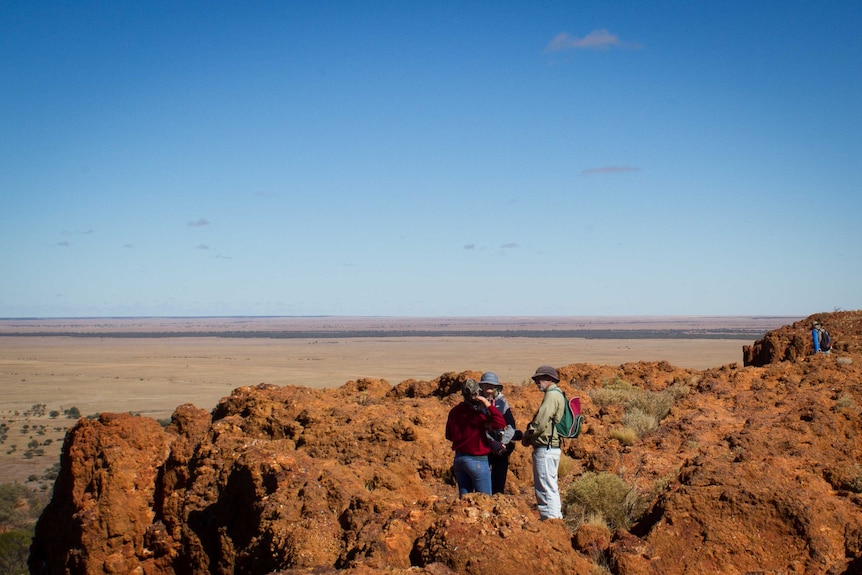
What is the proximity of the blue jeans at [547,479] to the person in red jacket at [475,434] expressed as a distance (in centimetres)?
46

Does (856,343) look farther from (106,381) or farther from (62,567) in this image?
(106,381)

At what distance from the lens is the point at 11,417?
3775cm

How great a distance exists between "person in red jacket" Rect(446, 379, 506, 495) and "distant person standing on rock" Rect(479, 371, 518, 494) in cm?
7

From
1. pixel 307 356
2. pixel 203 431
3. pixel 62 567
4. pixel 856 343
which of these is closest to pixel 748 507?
pixel 203 431

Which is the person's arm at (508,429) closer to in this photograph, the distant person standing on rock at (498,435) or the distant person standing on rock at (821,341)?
the distant person standing on rock at (498,435)

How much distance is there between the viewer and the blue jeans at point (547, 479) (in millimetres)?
6969

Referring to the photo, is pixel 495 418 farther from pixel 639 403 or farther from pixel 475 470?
pixel 639 403

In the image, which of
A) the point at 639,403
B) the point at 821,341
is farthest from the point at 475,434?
the point at 821,341

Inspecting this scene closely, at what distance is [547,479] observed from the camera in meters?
6.97

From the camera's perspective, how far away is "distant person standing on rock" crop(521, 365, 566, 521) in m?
6.84

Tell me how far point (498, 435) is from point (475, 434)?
8.7 inches

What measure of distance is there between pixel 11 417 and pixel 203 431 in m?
33.9

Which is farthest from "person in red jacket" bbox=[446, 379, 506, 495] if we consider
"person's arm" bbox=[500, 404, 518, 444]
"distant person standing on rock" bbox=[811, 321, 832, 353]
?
"distant person standing on rock" bbox=[811, 321, 832, 353]

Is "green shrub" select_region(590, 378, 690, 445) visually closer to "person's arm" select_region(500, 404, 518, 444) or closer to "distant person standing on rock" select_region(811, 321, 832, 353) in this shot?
"person's arm" select_region(500, 404, 518, 444)
